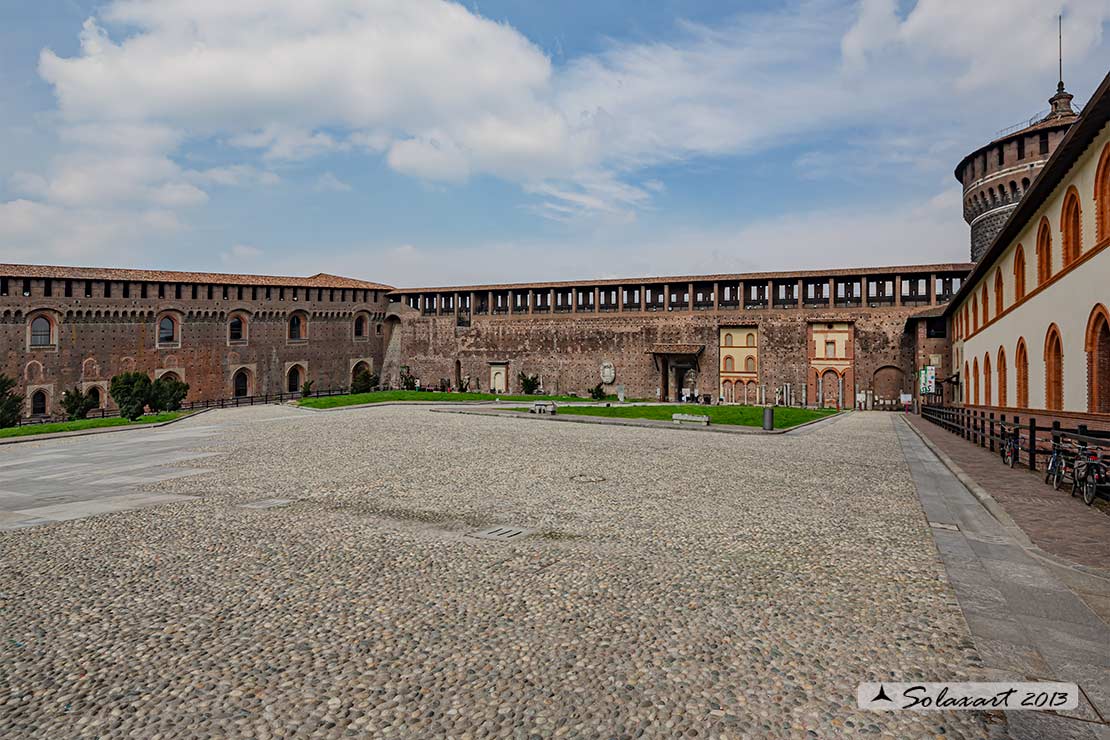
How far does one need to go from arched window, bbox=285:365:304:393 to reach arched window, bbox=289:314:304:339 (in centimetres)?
214

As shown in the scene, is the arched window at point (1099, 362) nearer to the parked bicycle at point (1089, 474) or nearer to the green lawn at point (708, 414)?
the parked bicycle at point (1089, 474)

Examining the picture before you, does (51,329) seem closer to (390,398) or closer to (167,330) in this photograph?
(167,330)

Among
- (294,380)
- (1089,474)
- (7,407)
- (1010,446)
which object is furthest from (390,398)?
(1089,474)

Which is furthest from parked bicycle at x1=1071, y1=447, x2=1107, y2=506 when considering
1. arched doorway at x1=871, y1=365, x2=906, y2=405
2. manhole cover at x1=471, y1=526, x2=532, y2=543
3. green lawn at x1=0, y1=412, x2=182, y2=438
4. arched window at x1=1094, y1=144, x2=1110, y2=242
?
arched doorway at x1=871, y1=365, x2=906, y2=405

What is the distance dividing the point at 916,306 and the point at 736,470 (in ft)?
99.9

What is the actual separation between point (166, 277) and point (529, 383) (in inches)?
898

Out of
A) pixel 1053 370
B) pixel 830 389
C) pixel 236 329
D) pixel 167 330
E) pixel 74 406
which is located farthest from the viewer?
pixel 236 329

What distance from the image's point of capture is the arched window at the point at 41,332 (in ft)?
116

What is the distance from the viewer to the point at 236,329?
4278 centimetres

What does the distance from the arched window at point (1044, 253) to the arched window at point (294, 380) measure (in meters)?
42.3

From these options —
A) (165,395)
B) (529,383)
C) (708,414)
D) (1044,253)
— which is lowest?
(708,414)

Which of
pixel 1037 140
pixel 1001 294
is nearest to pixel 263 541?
pixel 1001 294

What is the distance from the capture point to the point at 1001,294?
62.4ft

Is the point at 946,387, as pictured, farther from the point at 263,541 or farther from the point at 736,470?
the point at 263,541
